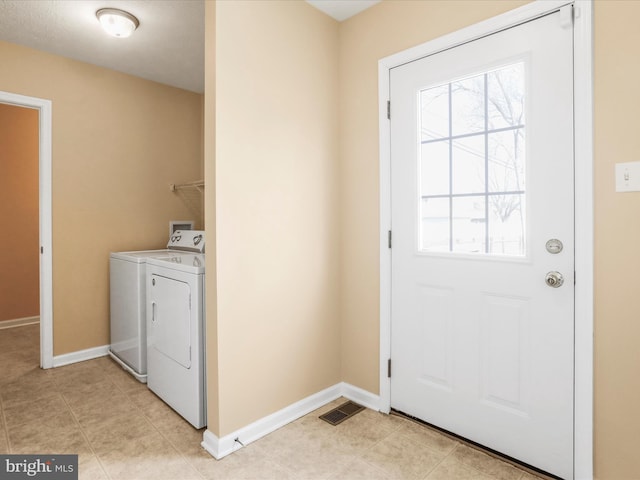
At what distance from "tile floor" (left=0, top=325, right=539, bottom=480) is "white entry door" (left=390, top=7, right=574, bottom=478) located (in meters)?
0.19

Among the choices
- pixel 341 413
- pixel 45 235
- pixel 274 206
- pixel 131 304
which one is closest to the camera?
pixel 274 206

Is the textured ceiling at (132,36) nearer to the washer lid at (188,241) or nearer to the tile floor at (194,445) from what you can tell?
the washer lid at (188,241)

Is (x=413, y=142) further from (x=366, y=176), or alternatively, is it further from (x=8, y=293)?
(x=8, y=293)

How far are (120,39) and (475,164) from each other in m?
2.59

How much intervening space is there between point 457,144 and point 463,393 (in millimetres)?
1285

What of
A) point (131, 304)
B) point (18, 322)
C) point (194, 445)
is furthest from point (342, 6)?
point (18, 322)

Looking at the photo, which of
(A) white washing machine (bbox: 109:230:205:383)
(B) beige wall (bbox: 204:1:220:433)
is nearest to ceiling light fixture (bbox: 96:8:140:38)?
(B) beige wall (bbox: 204:1:220:433)

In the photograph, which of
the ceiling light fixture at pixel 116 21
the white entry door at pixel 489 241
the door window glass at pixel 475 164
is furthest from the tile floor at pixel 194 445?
the ceiling light fixture at pixel 116 21

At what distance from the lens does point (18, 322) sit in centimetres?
411

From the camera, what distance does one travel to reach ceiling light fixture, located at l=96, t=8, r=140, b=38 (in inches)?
89.9

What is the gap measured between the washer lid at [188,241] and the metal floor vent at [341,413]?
56.8 inches

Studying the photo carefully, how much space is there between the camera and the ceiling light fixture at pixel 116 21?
7.49ft

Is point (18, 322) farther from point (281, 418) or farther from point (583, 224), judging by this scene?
point (583, 224)

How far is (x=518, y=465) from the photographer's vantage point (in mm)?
1720
